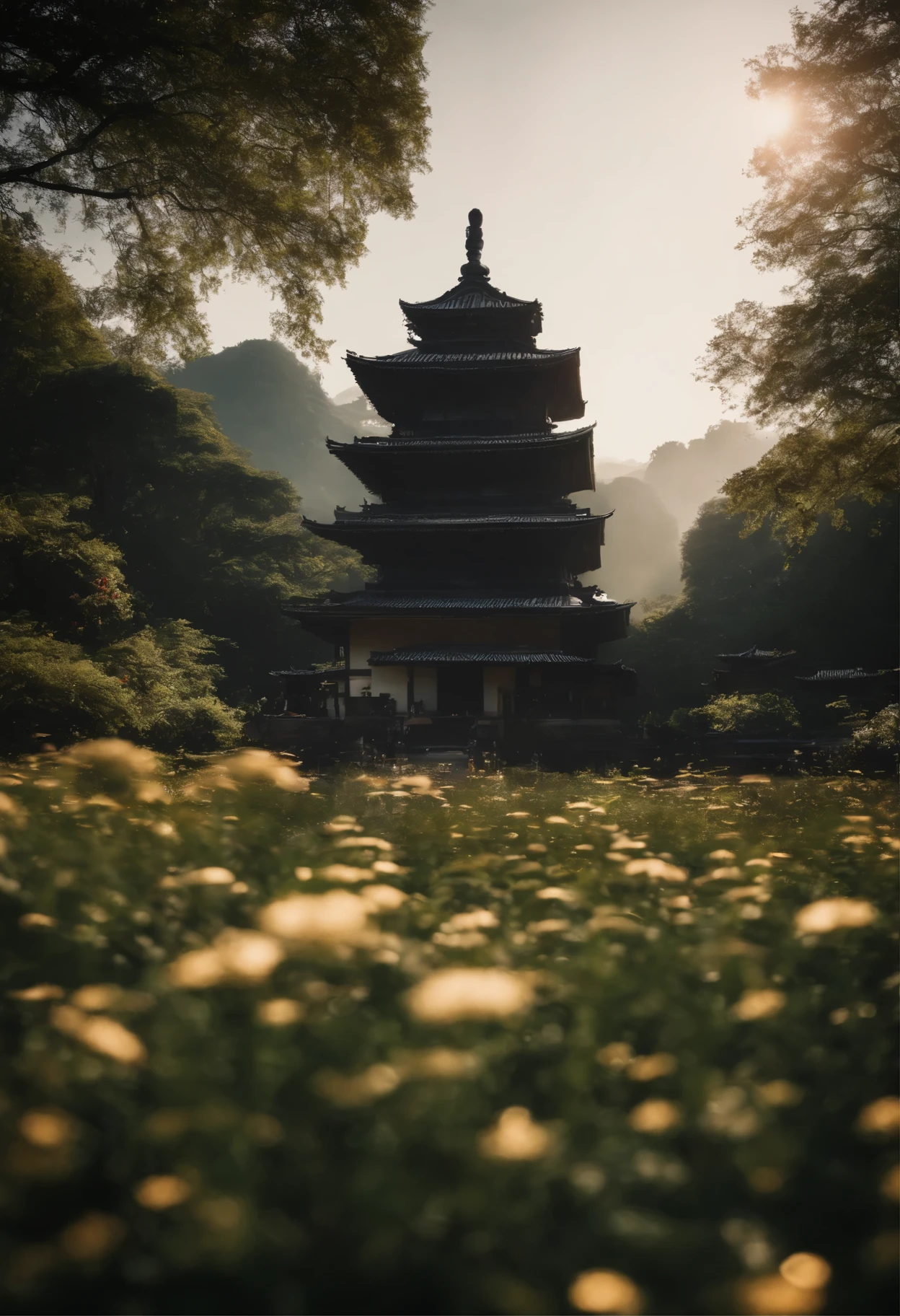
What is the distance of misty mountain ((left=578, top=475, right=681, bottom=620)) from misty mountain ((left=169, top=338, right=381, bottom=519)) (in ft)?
84.1

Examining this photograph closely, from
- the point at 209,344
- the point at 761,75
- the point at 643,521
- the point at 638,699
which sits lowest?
the point at 638,699

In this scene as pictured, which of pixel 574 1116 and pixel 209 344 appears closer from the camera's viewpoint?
pixel 574 1116

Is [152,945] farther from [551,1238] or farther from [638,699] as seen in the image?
[638,699]

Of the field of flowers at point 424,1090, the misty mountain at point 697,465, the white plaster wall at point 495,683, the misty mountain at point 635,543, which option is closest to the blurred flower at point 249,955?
the field of flowers at point 424,1090

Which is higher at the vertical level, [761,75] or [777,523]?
[761,75]

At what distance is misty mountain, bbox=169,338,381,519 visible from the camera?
6844cm

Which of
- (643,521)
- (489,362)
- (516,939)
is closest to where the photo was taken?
(516,939)

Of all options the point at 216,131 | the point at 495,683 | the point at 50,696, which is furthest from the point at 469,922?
the point at 495,683

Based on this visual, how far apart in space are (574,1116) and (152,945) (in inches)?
39.6

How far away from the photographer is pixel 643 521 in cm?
6500

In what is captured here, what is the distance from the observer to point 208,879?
1817 millimetres

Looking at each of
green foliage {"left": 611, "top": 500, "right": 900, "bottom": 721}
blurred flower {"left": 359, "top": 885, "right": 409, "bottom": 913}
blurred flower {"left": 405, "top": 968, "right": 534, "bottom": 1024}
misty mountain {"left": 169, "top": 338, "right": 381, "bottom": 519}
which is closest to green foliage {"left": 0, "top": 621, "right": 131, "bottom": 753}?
blurred flower {"left": 359, "top": 885, "right": 409, "bottom": 913}

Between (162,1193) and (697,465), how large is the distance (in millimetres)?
87949

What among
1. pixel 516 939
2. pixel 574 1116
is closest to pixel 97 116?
pixel 516 939
